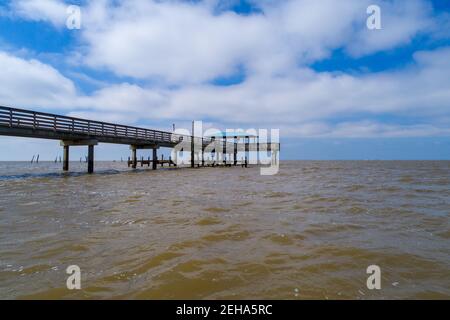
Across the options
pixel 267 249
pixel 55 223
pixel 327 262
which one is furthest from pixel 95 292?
pixel 55 223

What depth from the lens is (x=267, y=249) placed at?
4.26 metres

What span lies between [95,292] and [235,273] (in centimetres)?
161

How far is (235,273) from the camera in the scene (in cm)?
335

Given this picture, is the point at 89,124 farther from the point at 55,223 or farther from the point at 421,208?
the point at 421,208

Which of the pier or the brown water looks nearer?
the brown water

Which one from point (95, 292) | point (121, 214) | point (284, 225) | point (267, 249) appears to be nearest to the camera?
point (95, 292)

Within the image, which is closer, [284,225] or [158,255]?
[158,255]

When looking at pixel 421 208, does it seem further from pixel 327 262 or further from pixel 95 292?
pixel 95 292

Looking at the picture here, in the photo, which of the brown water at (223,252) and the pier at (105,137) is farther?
the pier at (105,137)

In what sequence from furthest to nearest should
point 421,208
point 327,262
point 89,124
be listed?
point 89,124, point 421,208, point 327,262

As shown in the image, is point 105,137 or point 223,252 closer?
point 223,252
